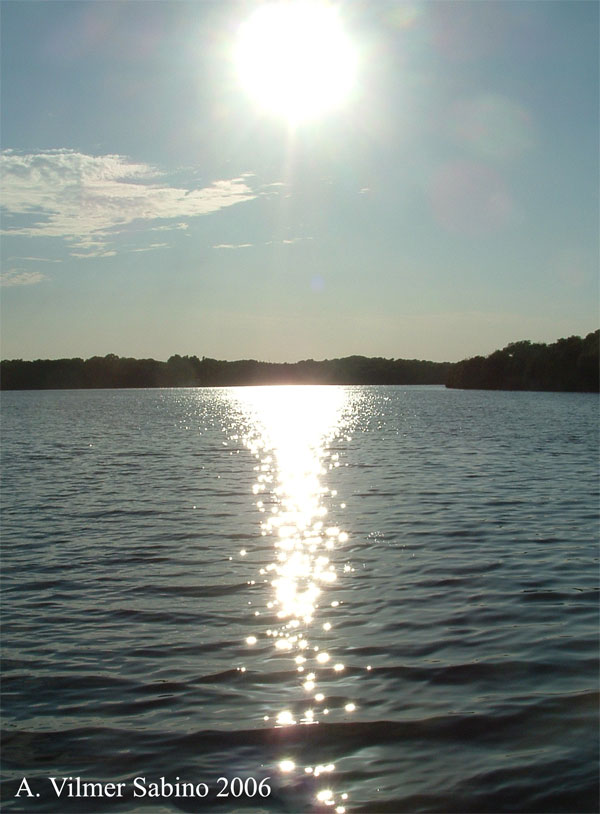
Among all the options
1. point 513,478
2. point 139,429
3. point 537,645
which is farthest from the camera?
point 139,429

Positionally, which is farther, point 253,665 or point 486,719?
point 253,665

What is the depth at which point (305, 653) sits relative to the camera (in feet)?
38.7

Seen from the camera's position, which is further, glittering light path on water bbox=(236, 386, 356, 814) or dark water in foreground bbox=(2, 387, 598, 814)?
glittering light path on water bbox=(236, 386, 356, 814)

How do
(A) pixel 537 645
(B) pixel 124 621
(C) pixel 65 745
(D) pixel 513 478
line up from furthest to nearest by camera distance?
(D) pixel 513 478 → (B) pixel 124 621 → (A) pixel 537 645 → (C) pixel 65 745

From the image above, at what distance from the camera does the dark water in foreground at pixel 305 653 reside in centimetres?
830

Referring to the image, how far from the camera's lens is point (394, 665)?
11.1m

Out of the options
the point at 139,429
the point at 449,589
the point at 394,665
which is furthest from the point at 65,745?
the point at 139,429

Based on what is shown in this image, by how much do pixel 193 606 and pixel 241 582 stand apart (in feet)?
6.19

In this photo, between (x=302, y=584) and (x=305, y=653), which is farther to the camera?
(x=302, y=584)

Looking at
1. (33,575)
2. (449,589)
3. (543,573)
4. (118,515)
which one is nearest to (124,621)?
(33,575)

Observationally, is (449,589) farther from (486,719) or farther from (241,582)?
(486,719)

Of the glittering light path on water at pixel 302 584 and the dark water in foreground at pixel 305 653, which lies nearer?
the dark water in foreground at pixel 305 653

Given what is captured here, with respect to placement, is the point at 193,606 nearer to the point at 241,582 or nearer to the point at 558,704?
the point at 241,582

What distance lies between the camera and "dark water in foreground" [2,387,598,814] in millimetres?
8305
